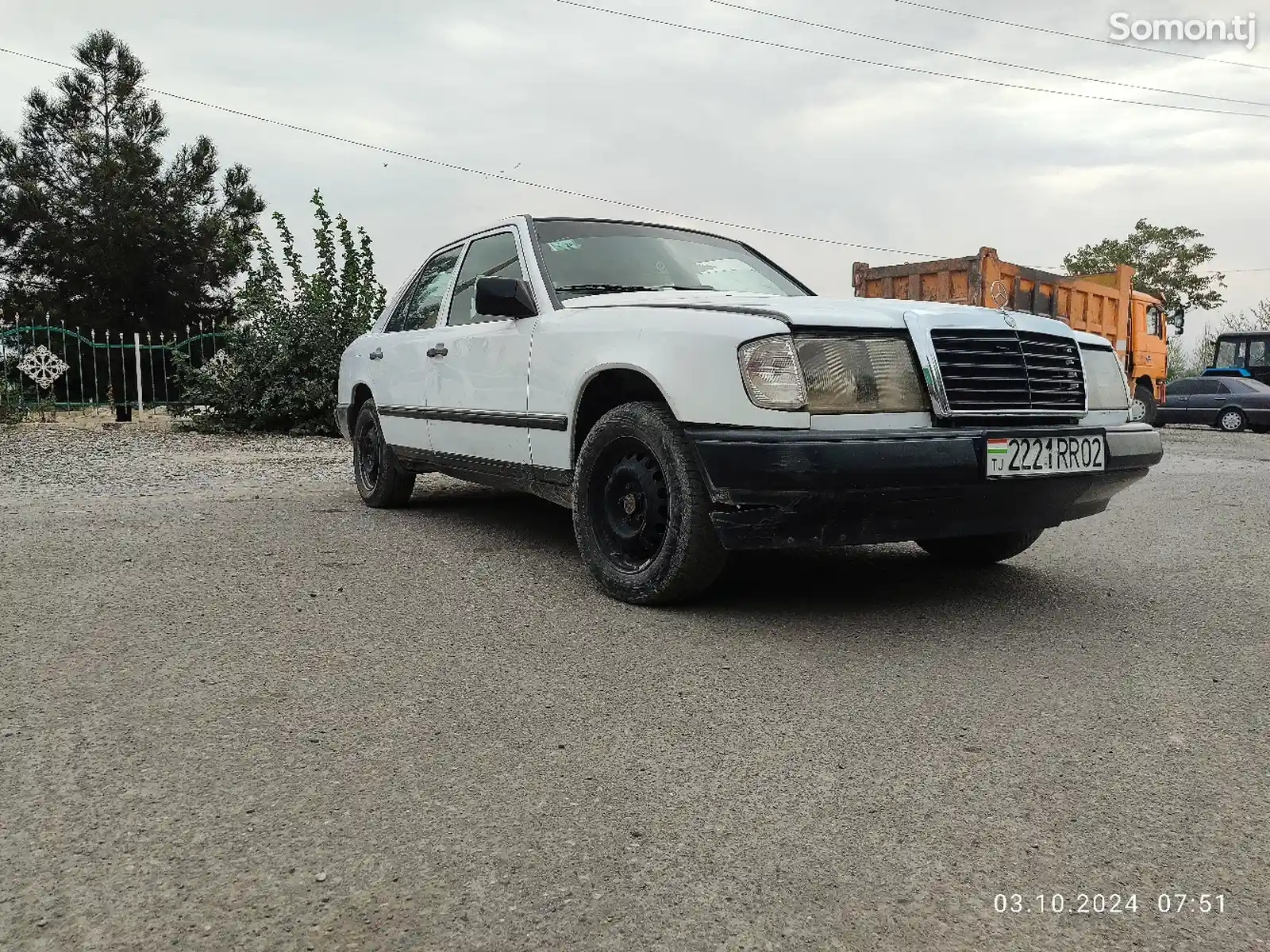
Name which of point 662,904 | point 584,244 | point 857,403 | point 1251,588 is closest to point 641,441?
point 857,403

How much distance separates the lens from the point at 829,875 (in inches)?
71.0

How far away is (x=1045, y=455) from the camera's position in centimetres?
350

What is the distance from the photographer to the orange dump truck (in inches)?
535

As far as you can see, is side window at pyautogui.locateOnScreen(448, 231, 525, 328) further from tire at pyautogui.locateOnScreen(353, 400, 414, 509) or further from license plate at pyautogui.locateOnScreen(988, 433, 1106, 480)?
license plate at pyautogui.locateOnScreen(988, 433, 1106, 480)

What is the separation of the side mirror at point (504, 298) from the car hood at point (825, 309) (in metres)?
0.45

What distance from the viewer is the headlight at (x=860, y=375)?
10.7ft

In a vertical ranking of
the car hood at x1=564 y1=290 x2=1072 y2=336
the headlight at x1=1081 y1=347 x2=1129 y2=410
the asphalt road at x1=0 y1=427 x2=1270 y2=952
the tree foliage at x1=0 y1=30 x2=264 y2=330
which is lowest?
the asphalt road at x1=0 y1=427 x2=1270 y2=952

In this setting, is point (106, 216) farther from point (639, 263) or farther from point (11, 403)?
point (639, 263)

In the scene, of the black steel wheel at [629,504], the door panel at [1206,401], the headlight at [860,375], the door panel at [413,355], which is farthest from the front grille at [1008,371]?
the door panel at [1206,401]

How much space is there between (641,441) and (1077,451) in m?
1.54

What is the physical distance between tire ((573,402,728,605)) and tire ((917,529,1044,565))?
1.38 meters

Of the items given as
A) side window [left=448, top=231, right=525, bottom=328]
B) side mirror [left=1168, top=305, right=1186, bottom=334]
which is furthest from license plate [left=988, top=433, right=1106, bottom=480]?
side mirror [left=1168, top=305, right=1186, bottom=334]

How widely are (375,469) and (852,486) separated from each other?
3827mm
